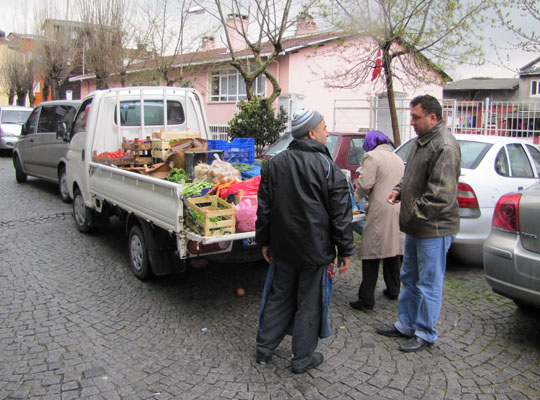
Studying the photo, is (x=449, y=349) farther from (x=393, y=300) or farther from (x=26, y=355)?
(x=26, y=355)

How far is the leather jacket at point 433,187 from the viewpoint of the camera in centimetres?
356

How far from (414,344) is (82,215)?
5521 millimetres

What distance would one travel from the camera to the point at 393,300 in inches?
195

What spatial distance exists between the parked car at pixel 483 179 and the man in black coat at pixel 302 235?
Result: 2.82 meters

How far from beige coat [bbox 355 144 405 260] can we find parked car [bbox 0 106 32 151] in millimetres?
17561

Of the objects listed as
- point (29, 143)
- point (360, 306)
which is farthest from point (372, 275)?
point (29, 143)

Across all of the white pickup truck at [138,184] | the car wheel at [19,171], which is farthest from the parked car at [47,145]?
the white pickup truck at [138,184]

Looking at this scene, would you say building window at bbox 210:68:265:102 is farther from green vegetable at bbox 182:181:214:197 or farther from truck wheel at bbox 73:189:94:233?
green vegetable at bbox 182:181:214:197

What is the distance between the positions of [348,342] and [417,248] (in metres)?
1.01

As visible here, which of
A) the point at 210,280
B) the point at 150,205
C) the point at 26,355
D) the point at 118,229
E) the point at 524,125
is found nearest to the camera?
the point at 26,355

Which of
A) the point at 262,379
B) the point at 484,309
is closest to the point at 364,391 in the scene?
the point at 262,379

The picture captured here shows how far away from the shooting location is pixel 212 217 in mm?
4059

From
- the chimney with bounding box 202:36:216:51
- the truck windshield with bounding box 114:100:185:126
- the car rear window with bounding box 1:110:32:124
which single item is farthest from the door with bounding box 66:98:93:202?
the car rear window with bounding box 1:110:32:124

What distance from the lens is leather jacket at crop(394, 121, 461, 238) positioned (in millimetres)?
3561
